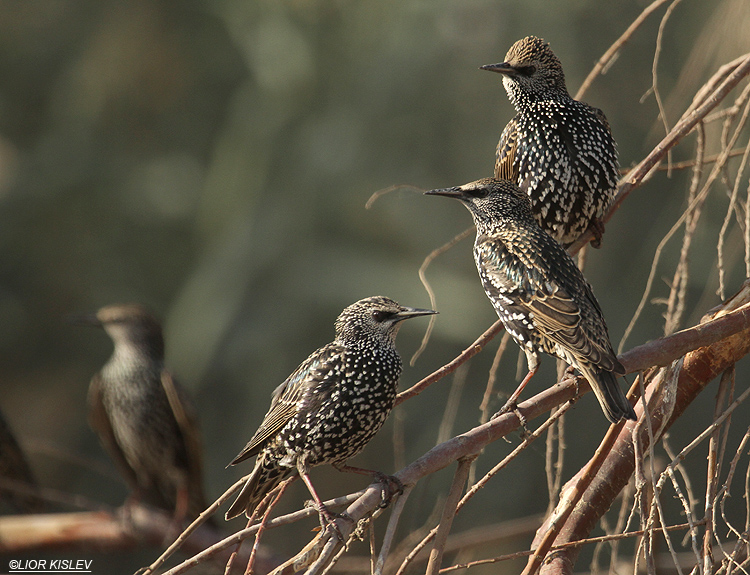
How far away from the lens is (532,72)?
307 cm

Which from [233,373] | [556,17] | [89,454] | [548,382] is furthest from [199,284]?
[556,17]

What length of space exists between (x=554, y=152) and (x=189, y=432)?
2226 millimetres

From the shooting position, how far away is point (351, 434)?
7.97 feet

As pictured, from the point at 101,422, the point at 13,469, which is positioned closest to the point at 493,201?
the point at 101,422

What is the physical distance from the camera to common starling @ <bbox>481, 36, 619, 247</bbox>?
2.90 m

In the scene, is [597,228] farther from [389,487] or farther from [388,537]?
[388,537]

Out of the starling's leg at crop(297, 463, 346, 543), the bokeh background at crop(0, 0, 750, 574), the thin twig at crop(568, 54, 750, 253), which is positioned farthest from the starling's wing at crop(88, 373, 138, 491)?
the bokeh background at crop(0, 0, 750, 574)

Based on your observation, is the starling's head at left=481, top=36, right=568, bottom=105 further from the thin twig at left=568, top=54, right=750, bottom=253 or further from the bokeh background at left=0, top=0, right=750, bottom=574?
the bokeh background at left=0, top=0, right=750, bottom=574

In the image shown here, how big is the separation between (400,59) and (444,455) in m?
6.41

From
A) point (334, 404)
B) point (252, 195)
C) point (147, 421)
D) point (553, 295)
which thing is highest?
point (252, 195)

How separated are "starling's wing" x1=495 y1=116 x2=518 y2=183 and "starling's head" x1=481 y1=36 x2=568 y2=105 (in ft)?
0.42

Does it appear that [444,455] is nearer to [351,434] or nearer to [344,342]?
[351,434]

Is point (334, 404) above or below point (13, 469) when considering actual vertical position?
above

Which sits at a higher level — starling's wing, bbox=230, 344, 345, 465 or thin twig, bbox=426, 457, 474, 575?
starling's wing, bbox=230, 344, 345, 465
